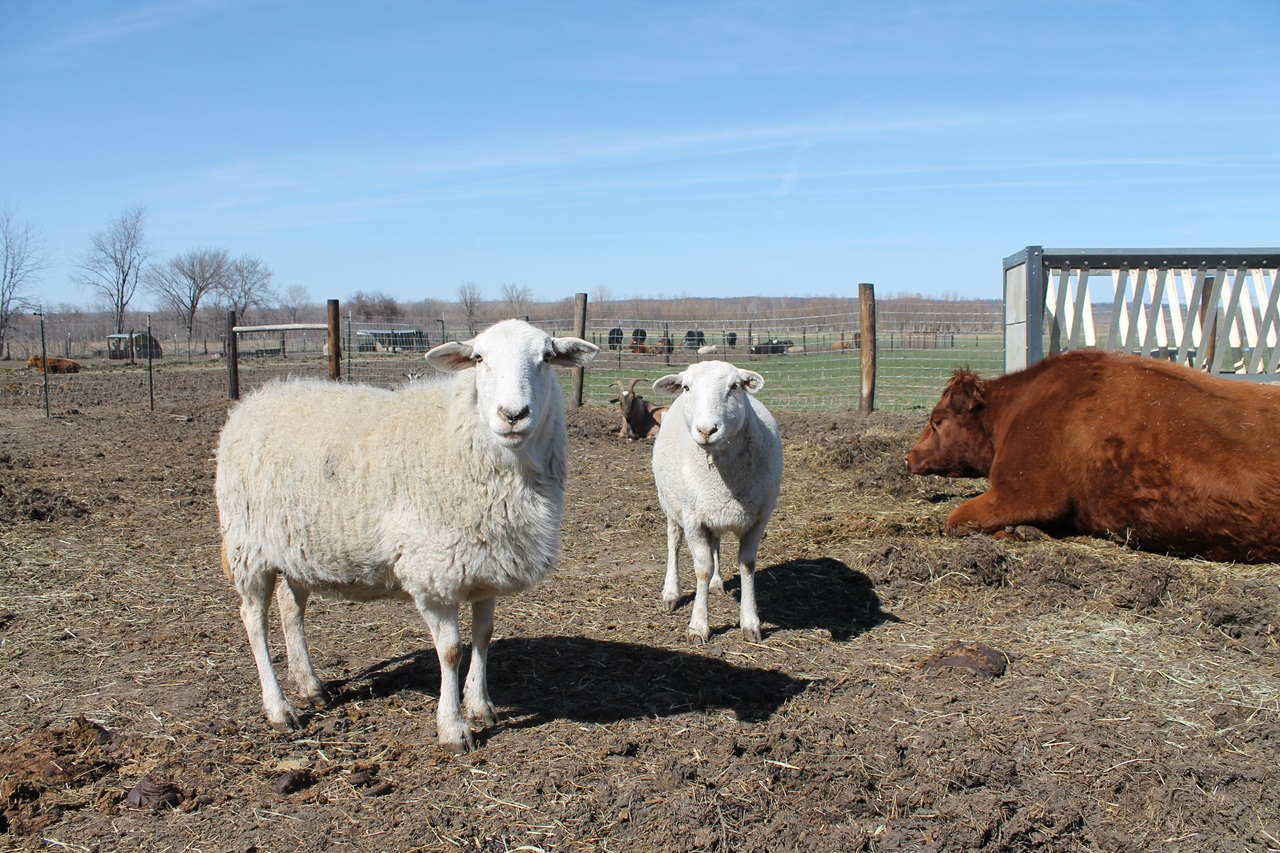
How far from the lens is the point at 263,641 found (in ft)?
14.3

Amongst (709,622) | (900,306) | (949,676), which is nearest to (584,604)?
(709,622)

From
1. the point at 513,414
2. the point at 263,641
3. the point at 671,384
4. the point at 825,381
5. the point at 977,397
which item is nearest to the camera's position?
the point at 513,414

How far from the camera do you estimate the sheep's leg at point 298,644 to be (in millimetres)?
4469

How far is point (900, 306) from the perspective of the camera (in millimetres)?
56031

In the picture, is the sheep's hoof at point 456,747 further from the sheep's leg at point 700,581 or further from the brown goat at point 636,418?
the brown goat at point 636,418

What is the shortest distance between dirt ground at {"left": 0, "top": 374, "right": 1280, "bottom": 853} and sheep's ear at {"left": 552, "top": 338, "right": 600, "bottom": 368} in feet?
5.85

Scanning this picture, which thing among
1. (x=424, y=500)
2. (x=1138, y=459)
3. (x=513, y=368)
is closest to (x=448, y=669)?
(x=424, y=500)

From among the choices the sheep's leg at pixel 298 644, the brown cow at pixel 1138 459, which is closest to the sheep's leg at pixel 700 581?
the sheep's leg at pixel 298 644

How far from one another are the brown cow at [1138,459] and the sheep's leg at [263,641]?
5280mm

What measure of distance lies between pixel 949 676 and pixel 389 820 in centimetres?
291

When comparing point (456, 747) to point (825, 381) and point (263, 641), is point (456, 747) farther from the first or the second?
point (825, 381)

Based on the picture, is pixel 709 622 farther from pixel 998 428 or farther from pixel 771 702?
pixel 998 428

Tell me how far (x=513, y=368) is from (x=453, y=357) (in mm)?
575

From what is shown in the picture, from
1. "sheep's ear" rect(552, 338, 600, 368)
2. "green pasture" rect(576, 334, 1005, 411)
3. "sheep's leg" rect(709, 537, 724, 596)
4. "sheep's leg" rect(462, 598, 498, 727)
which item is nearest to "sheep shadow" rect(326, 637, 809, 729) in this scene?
"sheep's leg" rect(462, 598, 498, 727)
